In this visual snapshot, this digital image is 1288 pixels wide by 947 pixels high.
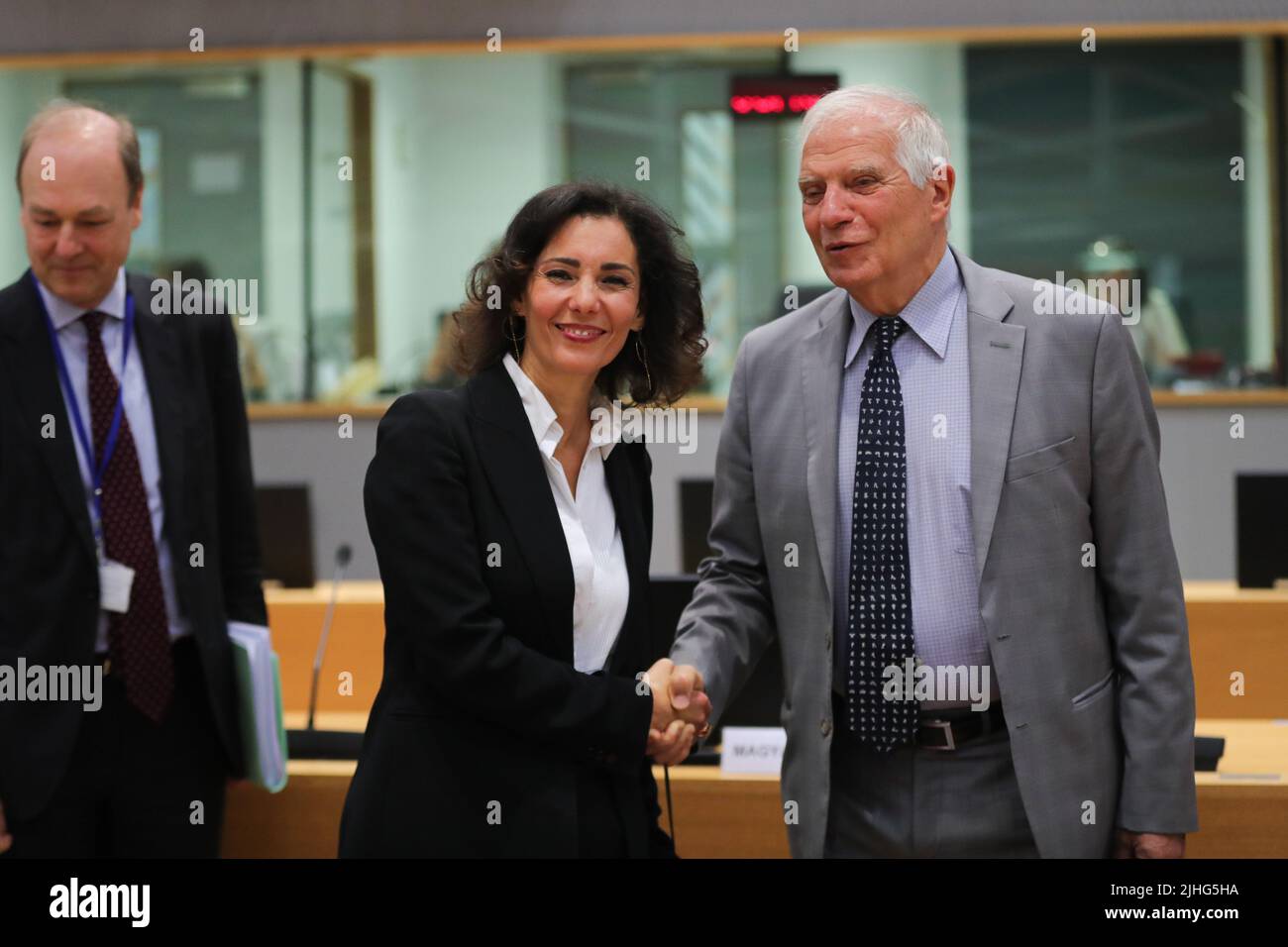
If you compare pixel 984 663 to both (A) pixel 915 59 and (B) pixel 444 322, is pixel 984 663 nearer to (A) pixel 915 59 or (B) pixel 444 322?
(B) pixel 444 322

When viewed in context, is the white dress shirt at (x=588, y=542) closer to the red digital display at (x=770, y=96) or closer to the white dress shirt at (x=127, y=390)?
the white dress shirt at (x=127, y=390)

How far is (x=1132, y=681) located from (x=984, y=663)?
A: 21 centimetres

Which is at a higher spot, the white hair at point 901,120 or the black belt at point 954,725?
the white hair at point 901,120

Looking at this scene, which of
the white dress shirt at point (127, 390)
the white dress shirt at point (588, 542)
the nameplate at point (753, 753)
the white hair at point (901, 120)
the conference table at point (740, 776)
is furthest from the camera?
the nameplate at point (753, 753)

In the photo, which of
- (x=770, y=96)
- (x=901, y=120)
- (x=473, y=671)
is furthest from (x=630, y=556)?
(x=770, y=96)

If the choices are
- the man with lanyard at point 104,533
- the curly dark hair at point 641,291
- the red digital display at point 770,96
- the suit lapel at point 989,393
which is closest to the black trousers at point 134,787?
the man with lanyard at point 104,533

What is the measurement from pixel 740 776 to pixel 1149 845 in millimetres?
1007

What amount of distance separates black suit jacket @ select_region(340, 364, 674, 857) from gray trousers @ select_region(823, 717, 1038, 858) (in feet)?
1.21

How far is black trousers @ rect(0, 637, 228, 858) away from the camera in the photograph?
7.36 ft

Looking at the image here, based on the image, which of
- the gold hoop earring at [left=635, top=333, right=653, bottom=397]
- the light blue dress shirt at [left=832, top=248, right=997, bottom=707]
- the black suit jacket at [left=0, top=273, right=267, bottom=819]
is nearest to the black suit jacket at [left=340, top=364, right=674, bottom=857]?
the gold hoop earring at [left=635, top=333, right=653, bottom=397]

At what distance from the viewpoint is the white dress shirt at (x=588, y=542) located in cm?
189

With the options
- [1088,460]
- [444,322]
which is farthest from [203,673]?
[444,322]
